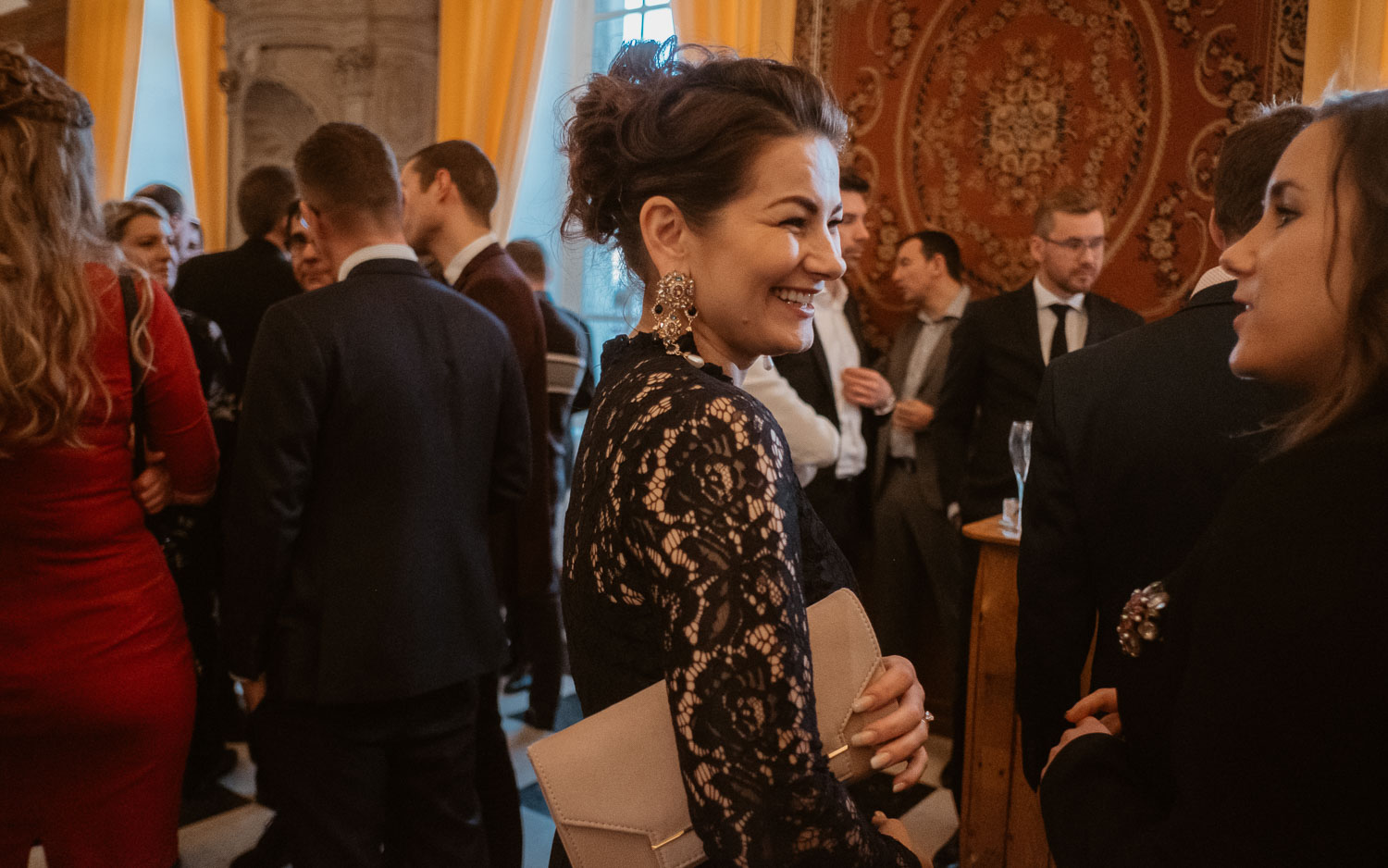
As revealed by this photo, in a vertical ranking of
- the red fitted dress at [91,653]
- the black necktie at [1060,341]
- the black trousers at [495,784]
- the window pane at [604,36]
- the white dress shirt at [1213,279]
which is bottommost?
the black trousers at [495,784]

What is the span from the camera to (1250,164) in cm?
159

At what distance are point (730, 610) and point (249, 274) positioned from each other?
2851mm

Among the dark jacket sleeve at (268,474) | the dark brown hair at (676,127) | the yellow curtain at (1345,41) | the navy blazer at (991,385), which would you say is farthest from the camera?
the navy blazer at (991,385)

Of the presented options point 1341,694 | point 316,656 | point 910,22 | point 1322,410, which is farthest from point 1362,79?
point 316,656

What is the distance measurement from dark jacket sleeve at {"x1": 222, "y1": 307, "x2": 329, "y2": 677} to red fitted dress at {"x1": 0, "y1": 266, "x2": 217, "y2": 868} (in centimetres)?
17

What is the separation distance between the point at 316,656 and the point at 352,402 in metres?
0.50

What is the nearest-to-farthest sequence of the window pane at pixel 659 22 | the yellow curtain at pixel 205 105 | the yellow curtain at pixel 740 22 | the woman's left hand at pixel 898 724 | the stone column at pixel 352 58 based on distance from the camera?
the woman's left hand at pixel 898 724
the yellow curtain at pixel 740 22
the window pane at pixel 659 22
the stone column at pixel 352 58
the yellow curtain at pixel 205 105

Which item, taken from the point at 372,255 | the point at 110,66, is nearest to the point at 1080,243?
the point at 372,255

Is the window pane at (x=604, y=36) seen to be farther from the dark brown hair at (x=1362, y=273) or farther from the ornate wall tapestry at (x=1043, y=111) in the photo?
the dark brown hair at (x=1362, y=273)

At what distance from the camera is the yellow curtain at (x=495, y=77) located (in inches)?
193

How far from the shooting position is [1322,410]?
849 millimetres

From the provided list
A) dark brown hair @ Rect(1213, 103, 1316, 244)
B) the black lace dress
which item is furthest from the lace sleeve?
dark brown hair @ Rect(1213, 103, 1316, 244)

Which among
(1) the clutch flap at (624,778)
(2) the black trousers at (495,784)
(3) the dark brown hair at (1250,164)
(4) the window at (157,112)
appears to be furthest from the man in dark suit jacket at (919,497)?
(4) the window at (157,112)

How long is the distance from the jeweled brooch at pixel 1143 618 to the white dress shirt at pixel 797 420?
68.9 inches
